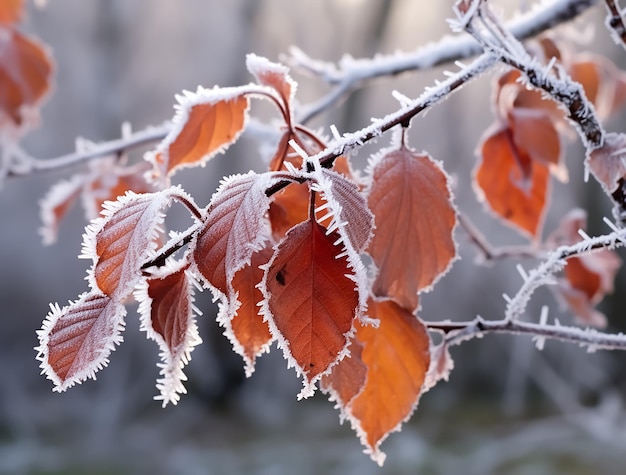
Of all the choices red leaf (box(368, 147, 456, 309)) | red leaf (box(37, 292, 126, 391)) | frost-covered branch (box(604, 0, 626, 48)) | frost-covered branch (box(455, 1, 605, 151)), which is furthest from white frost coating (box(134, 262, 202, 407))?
frost-covered branch (box(604, 0, 626, 48))

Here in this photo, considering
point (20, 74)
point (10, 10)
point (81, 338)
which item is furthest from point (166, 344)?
point (10, 10)

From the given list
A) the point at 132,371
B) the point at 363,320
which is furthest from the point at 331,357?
the point at 132,371

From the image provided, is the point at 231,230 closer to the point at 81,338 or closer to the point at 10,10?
the point at 81,338

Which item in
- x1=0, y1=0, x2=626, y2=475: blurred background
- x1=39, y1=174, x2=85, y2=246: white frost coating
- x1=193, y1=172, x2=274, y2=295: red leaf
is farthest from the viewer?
x1=0, y1=0, x2=626, y2=475: blurred background

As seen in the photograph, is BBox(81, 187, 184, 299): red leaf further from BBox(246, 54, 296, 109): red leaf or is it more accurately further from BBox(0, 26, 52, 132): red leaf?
BBox(0, 26, 52, 132): red leaf

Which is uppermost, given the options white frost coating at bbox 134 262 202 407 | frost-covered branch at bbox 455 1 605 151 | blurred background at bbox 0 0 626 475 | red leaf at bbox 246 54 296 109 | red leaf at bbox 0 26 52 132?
blurred background at bbox 0 0 626 475

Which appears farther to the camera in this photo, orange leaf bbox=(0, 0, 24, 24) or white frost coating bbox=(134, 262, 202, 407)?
orange leaf bbox=(0, 0, 24, 24)
